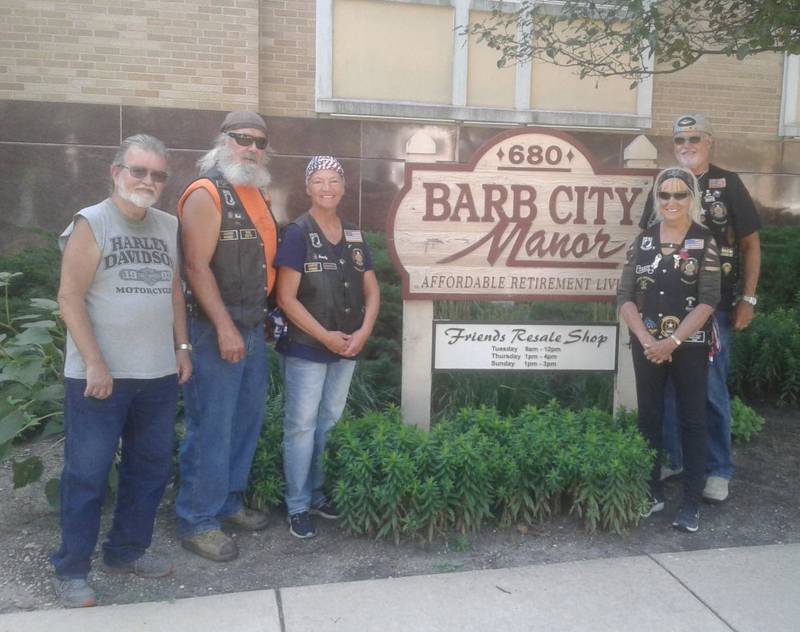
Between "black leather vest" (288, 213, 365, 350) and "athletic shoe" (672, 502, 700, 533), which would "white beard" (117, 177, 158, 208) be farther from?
"athletic shoe" (672, 502, 700, 533)

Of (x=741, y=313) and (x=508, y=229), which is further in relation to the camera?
(x=508, y=229)

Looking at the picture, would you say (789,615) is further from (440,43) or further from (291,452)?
(440,43)

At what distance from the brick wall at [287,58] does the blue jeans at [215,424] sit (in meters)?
5.65

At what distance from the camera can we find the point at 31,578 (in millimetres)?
3668

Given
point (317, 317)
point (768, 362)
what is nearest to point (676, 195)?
point (317, 317)

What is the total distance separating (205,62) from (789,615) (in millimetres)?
7455

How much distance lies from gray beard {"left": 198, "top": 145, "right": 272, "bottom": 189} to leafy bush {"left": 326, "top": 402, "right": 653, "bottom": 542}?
1278 mm

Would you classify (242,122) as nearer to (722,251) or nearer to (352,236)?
(352,236)

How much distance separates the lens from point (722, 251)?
4.41 metres

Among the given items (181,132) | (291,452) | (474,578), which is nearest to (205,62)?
(181,132)

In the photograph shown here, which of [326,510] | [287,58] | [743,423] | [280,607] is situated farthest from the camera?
[287,58]

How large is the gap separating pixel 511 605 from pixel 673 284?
A: 5.61 feet

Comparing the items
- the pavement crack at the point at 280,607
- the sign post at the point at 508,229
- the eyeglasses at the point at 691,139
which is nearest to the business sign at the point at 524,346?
the sign post at the point at 508,229

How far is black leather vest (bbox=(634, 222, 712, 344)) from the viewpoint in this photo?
4055mm
